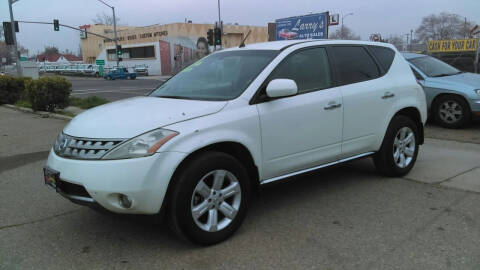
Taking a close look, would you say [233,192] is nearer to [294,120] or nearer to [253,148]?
[253,148]

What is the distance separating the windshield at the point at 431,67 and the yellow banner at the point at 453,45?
66.5 ft

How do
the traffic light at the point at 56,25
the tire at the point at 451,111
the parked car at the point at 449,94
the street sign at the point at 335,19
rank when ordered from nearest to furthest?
the parked car at the point at 449,94 < the tire at the point at 451,111 < the street sign at the point at 335,19 < the traffic light at the point at 56,25

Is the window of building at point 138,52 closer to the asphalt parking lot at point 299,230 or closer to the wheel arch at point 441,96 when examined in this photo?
the wheel arch at point 441,96

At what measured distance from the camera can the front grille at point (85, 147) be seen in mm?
3088

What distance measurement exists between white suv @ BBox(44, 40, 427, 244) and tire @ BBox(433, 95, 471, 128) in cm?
373

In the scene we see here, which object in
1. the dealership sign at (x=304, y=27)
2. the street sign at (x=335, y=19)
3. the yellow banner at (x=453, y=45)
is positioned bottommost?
the yellow banner at (x=453, y=45)

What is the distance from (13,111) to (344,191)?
38.6 ft

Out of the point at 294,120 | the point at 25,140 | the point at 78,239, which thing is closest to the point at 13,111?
the point at 25,140

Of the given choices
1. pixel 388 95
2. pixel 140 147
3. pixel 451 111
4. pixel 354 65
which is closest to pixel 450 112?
pixel 451 111

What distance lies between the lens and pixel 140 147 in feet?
10.1

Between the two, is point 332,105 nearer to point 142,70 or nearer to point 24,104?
point 24,104

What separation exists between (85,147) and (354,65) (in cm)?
299

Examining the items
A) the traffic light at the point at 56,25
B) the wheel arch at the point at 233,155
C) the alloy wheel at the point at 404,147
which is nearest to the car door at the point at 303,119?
the wheel arch at the point at 233,155

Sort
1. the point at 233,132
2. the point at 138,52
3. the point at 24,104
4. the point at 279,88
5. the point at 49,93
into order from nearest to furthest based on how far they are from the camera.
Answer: the point at 233,132
the point at 279,88
the point at 49,93
the point at 24,104
the point at 138,52
